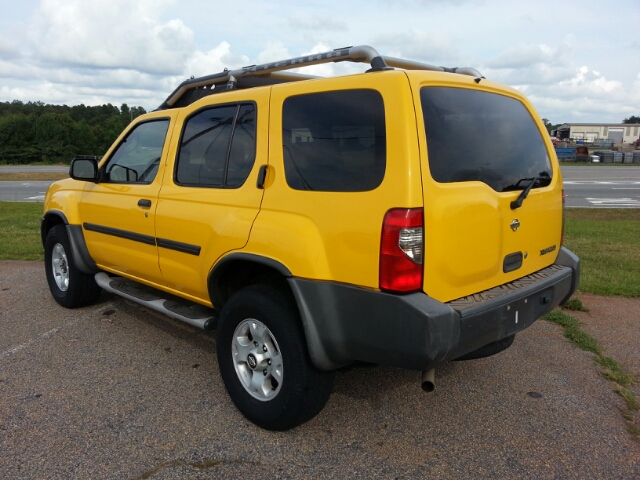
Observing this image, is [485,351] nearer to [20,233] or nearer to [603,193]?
[20,233]

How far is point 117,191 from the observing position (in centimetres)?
446

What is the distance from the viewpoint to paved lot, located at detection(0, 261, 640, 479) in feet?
9.18

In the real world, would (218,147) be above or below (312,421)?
above

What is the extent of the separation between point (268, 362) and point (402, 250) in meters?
1.16

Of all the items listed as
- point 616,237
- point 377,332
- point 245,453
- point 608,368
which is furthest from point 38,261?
point 616,237

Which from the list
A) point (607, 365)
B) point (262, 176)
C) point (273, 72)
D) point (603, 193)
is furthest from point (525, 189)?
point (603, 193)

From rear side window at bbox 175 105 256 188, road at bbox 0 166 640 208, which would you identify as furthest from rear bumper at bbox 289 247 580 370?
road at bbox 0 166 640 208

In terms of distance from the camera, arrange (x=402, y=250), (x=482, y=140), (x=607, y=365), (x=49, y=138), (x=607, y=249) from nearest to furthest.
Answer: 1. (x=402, y=250)
2. (x=482, y=140)
3. (x=607, y=365)
4. (x=607, y=249)
5. (x=49, y=138)

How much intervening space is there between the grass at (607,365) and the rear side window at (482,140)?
1.48m

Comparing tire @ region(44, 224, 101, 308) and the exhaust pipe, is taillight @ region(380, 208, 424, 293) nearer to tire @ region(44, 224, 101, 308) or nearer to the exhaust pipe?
the exhaust pipe

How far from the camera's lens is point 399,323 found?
2525 millimetres

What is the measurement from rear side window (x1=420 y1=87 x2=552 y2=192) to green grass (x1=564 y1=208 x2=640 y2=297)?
119 inches

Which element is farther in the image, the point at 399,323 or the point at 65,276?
the point at 65,276

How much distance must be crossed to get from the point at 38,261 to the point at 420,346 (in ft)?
22.1
